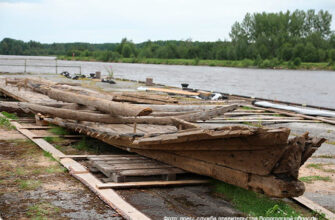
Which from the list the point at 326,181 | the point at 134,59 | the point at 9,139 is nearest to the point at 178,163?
the point at 326,181

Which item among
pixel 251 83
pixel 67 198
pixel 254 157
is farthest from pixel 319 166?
pixel 251 83

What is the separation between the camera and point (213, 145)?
5.71 m

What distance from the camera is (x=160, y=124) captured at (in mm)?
8070

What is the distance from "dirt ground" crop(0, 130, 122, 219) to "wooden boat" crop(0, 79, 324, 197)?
111cm

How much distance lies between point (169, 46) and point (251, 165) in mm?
121120

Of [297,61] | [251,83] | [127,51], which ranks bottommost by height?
[251,83]

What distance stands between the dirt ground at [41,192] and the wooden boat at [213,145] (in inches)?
43.9

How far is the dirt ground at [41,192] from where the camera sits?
5156 millimetres

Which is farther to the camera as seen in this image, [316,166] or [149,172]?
[316,166]

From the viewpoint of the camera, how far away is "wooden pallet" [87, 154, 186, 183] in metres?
6.46

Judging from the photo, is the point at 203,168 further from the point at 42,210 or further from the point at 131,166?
the point at 42,210

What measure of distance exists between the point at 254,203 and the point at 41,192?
278 cm

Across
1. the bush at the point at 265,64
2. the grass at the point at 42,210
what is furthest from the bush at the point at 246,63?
the grass at the point at 42,210

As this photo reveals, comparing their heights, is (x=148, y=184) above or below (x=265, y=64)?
below
